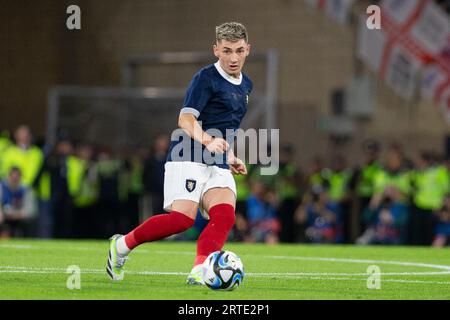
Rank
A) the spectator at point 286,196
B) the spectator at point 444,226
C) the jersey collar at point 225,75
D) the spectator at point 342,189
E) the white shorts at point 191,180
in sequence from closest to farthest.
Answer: the white shorts at point 191,180 → the jersey collar at point 225,75 → the spectator at point 444,226 → the spectator at point 342,189 → the spectator at point 286,196

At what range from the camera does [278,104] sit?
24.3 metres

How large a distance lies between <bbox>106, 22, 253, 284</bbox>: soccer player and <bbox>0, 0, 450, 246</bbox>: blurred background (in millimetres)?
10467

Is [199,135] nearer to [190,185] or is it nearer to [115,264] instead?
[190,185]

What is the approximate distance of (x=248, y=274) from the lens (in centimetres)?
971

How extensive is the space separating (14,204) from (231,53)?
1103 cm

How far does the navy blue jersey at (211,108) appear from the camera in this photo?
27.6ft

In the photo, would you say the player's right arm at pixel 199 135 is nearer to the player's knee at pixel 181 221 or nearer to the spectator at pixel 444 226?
the player's knee at pixel 181 221

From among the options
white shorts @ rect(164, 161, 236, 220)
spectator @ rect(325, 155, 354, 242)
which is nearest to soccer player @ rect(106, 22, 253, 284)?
white shorts @ rect(164, 161, 236, 220)

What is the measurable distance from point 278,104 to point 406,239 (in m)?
5.96

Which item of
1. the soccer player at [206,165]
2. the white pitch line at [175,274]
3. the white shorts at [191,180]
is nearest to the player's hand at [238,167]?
the soccer player at [206,165]

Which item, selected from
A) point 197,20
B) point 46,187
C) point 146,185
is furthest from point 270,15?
point 46,187

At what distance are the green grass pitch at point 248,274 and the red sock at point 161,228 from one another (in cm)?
33

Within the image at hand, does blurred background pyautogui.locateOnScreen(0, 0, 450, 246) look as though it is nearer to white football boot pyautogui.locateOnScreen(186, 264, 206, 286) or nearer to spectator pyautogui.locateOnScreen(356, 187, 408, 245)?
spectator pyautogui.locateOnScreen(356, 187, 408, 245)

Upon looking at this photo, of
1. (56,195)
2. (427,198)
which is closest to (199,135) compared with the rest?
(427,198)
